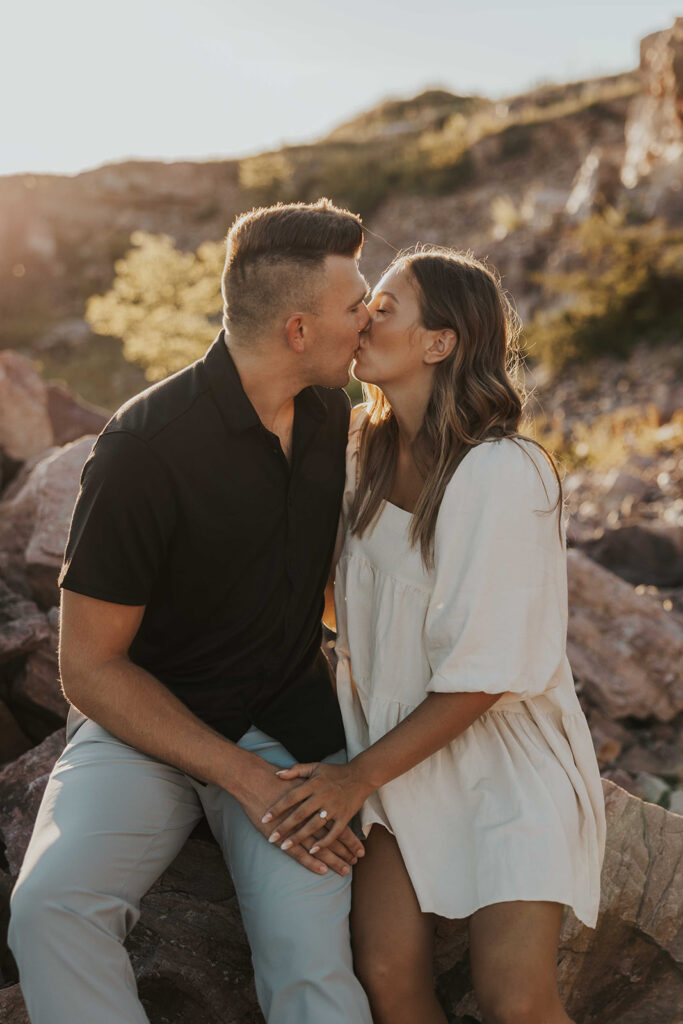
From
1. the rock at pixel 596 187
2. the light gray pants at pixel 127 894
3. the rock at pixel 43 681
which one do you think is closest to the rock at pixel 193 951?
the light gray pants at pixel 127 894

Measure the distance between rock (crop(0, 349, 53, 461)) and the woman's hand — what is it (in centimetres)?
367

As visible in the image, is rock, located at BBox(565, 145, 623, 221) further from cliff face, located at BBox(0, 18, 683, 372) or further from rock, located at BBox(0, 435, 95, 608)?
rock, located at BBox(0, 435, 95, 608)

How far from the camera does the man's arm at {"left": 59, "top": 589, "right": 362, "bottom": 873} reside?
8.21ft

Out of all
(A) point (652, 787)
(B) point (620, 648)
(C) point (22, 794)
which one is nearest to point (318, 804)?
(C) point (22, 794)

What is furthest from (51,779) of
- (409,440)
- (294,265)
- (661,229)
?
(661,229)

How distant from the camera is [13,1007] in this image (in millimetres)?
2402

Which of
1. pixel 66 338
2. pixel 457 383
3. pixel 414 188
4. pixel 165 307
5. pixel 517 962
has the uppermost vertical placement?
pixel 414 188

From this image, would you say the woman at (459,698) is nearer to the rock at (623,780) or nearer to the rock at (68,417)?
the rock at (623,780)

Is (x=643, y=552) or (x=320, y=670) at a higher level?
(x=320, y=670)

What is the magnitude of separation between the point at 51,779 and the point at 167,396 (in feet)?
3.73

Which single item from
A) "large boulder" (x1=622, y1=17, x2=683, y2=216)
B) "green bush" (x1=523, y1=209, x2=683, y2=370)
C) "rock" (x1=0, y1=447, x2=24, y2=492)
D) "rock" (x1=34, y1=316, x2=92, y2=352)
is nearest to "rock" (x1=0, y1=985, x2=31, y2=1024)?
"rock" (x1=0, y1=447, x2=24, y2=492)

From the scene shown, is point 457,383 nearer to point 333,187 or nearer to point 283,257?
point 283,257

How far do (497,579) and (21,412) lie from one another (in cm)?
405

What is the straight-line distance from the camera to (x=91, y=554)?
8.16 feet
